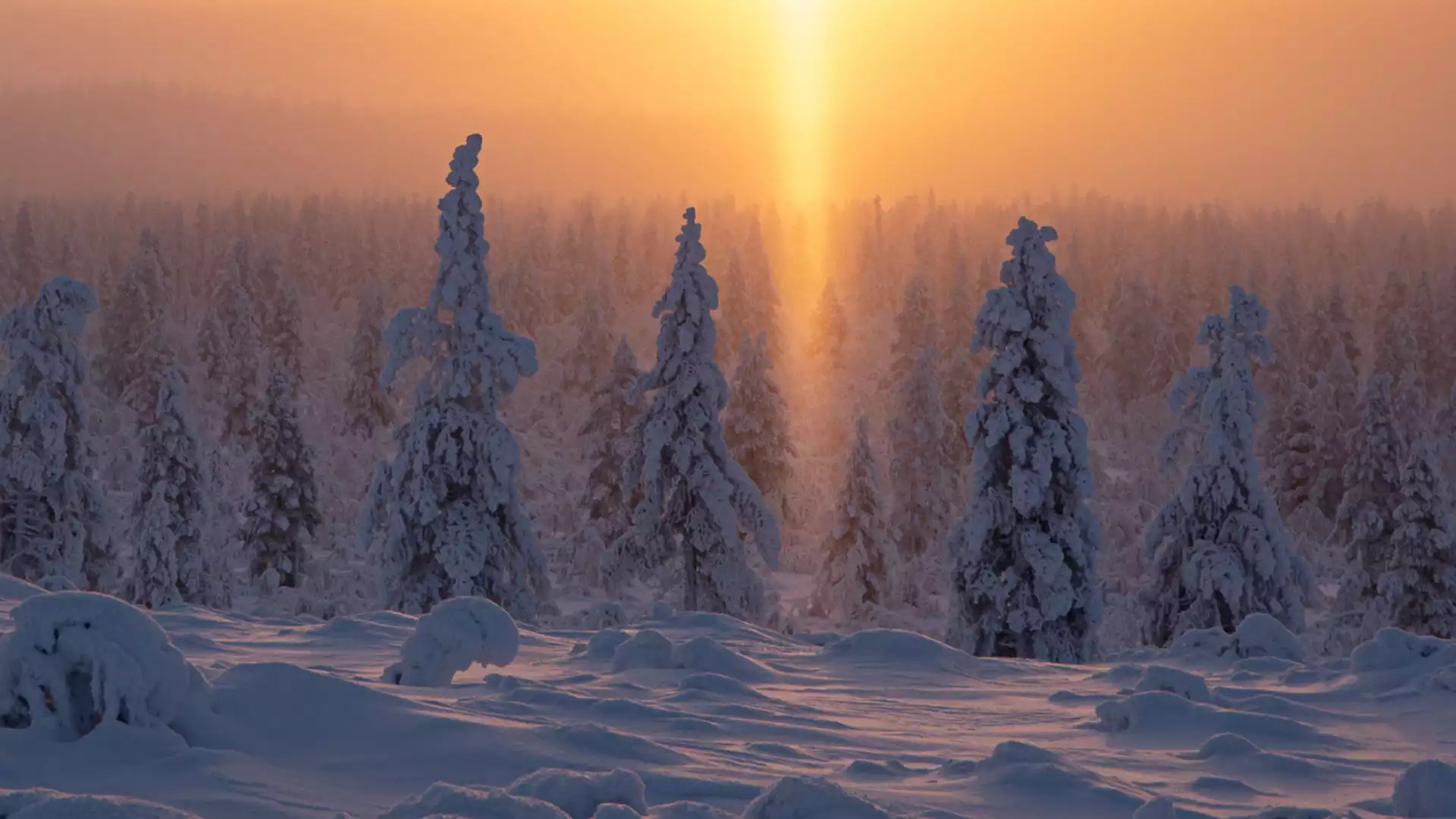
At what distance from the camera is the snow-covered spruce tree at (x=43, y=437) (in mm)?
26203

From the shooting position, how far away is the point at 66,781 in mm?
5652

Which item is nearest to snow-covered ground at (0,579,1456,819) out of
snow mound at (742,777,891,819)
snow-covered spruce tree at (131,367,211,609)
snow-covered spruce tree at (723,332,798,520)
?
snow mound at (742,777,891,819)

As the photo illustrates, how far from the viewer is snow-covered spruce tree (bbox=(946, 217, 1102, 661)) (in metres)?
22.3

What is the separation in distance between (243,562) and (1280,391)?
48.9m

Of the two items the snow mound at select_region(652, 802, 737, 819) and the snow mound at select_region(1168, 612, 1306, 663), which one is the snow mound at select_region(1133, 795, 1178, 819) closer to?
the snow mound at select_region(652, 802, 737, 819)

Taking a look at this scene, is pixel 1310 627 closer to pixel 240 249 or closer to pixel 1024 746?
pixel 1024 746

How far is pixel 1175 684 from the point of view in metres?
9.13

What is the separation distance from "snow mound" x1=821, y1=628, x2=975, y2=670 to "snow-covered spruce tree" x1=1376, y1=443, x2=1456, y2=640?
74.3 feet

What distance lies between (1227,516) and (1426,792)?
18.3 meters

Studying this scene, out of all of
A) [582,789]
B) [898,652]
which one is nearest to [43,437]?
[898,652]

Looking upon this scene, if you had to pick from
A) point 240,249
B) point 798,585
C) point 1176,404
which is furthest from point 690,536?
point 240,249

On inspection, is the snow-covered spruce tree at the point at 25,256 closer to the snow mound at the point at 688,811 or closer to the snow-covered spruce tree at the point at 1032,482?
the snow-covered spruce tree at the point at 1032,482

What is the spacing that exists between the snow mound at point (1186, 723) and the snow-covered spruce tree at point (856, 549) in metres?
28.7

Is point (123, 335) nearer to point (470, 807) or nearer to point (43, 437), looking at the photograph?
point (43, 437)
